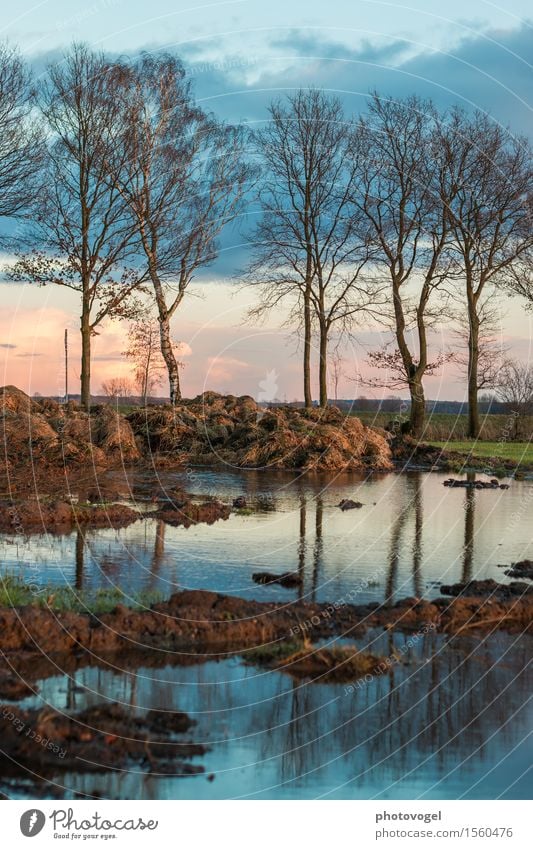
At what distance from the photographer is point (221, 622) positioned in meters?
9.09

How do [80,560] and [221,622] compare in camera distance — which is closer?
[221,622]

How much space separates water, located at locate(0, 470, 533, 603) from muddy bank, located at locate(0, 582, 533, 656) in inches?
31.7

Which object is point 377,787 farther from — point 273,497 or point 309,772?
point 273,497

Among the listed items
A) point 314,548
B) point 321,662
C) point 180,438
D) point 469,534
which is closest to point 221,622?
point 321,662

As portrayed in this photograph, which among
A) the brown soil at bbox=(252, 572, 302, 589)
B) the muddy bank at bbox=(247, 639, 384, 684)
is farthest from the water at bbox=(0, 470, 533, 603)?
the muddy bank at bbox=(247, 639, 384, 684)

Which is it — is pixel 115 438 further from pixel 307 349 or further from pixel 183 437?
pixel 307 349

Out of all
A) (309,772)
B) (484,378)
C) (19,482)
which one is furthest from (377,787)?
(484,378)

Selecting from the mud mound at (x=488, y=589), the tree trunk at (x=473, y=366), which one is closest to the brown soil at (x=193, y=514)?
the mud mound at (x=488, y=589)

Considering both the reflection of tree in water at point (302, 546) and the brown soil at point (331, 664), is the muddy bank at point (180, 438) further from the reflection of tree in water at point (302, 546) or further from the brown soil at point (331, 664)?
the brown soil at point (331, 664)

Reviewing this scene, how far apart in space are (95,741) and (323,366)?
37344 mm

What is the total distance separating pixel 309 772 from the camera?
21.1 ft

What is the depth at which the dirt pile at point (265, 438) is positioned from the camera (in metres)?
28.1

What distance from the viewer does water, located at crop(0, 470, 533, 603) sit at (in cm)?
1119

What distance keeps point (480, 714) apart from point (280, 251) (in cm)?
3593
